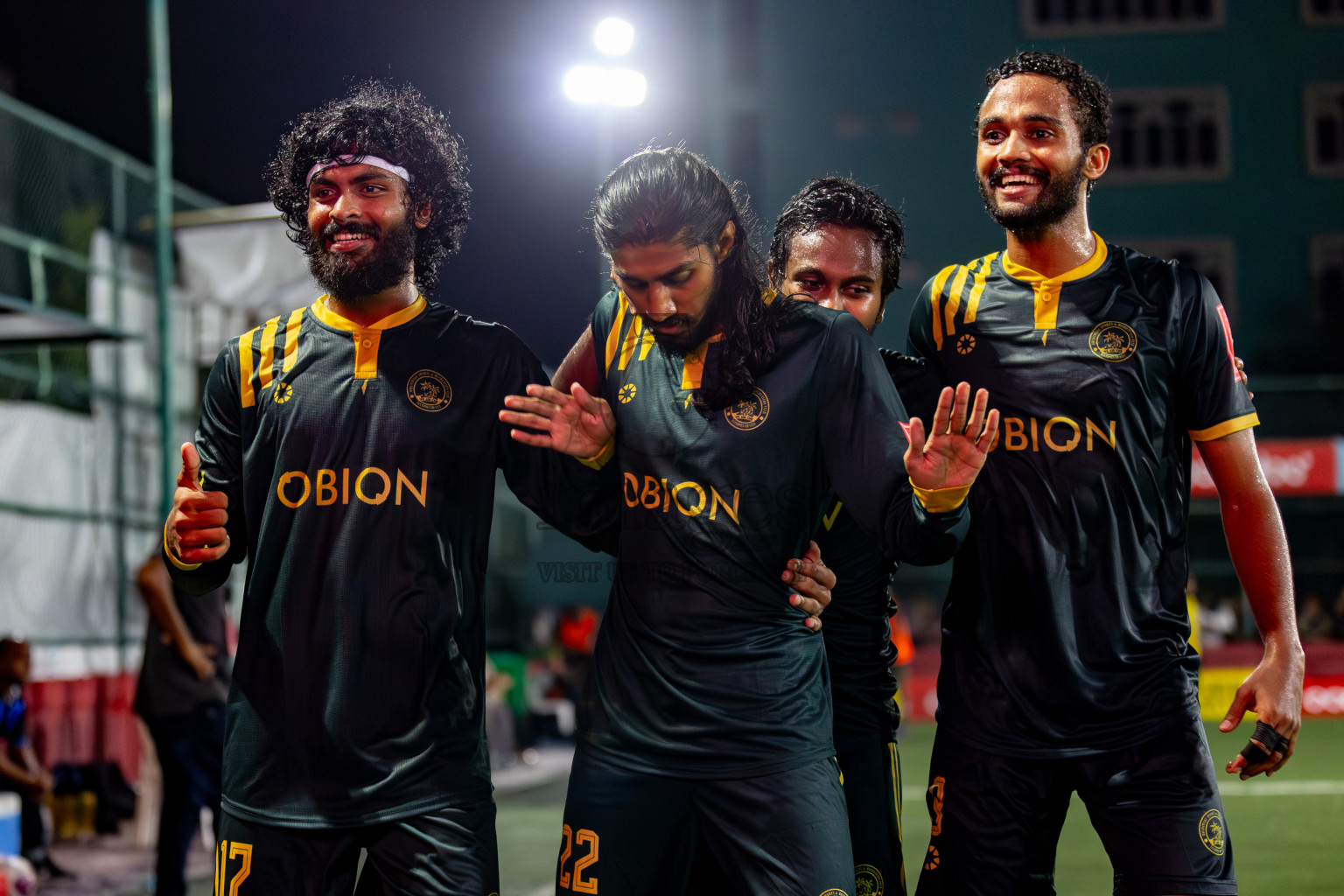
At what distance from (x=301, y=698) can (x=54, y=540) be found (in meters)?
7.68

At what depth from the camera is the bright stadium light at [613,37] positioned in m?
9.54

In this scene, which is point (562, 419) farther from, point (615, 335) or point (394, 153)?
point (394, 153)

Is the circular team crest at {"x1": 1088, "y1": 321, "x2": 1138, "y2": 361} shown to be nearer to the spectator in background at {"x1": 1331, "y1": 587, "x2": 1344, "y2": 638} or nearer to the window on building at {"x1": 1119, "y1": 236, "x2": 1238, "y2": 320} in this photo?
the spectator in background at {"x1": 1331, "y1": 587, "x2": 1344, "y2": 638}

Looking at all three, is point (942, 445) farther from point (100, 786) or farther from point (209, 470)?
point (100, 786)

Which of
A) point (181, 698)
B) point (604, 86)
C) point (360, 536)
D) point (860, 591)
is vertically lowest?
point (181, 698)

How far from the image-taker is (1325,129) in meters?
28.0

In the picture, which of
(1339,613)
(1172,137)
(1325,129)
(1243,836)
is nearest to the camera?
(1243,836)

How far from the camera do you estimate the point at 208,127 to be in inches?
364

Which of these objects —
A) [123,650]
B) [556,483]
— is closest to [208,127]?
[123,650]

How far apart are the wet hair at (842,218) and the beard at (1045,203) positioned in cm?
48

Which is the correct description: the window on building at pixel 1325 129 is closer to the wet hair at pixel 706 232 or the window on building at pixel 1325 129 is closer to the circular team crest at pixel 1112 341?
the circular team crest at pixel 1112 341

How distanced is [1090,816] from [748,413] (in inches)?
52.8

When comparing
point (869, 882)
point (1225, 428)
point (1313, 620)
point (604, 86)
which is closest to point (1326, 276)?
point (1313, 620)

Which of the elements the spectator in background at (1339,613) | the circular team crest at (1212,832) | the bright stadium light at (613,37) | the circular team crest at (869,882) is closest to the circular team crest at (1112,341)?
the circular team crest at (1212,832)
